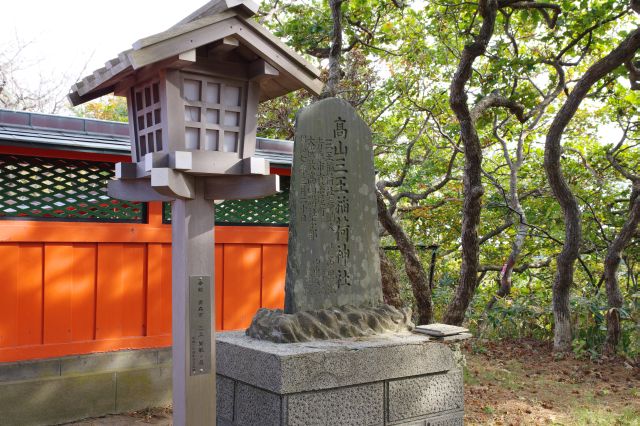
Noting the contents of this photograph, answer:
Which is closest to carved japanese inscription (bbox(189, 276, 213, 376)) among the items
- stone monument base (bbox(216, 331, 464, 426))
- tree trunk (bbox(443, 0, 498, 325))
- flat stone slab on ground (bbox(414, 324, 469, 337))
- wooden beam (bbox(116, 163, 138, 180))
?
stone monument base (bbox(216, 331, 464, 426))

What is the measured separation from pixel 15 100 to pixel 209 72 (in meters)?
18.0

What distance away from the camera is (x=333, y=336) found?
4.90 meters

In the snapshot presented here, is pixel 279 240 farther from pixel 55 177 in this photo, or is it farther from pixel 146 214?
pixel 55 177

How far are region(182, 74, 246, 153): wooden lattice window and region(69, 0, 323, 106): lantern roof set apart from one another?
20 cm

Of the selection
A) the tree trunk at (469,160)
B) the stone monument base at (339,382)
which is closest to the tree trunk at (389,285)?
the tree trunk at (469,160)

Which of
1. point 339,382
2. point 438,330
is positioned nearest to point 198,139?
point 339,382

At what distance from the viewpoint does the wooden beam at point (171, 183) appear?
4258mm

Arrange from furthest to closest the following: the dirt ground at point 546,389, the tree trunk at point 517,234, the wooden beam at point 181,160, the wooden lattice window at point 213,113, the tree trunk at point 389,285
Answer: the tree trunk at point 517,234
the tree trunk at point 389,285
the dirt ground at point 546,389
the wooden lattice window at point 213,113
the wooden beam at point 181,160

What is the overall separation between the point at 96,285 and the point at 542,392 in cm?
565

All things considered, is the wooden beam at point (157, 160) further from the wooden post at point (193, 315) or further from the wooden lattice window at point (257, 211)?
the wooden lattice window at point (257, 211)

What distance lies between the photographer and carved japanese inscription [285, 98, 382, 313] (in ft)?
16.4

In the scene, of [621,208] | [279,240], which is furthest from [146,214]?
[621,208]

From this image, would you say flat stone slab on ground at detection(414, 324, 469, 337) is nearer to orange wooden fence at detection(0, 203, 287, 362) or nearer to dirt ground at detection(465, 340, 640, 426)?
dirt ground at detection(465, 340, 640, 426)

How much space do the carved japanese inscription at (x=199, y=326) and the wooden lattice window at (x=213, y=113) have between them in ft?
3.51
